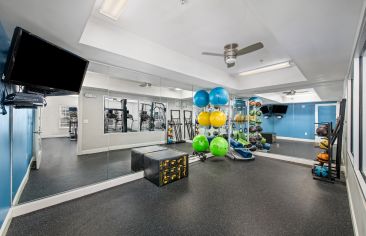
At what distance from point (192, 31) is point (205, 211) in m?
A: 3.23

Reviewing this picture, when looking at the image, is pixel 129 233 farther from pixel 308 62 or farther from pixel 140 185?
pixel 308 62

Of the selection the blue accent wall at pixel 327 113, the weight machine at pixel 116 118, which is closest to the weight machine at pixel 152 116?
the weight machine at pixel 116 118

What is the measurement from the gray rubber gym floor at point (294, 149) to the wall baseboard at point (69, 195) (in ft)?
18.8

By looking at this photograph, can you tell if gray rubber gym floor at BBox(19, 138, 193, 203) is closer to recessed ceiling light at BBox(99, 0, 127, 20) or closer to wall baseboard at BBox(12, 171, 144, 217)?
Answer: wall baseboard at BBox(12, 171, 144, 217)

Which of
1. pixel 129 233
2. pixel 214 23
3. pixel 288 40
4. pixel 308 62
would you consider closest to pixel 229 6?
pixel 214 23

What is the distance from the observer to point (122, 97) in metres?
4.52

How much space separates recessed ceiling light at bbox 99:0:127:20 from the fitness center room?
25mm

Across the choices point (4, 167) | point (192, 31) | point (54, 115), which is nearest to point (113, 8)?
point (192, 31)

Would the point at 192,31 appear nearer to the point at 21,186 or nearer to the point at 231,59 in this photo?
the point at 231,59

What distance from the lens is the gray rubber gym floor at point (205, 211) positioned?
2004mm

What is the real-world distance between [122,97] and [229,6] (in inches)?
140

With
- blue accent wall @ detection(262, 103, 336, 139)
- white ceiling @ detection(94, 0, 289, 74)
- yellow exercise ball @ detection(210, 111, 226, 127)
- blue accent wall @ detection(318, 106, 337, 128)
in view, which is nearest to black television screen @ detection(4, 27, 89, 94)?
white ceiling @ detection(94, 0, 289, 74)

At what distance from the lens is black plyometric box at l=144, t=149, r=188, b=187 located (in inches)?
126

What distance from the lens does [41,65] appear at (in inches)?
76.0
